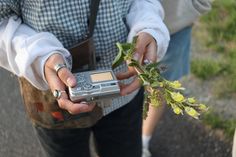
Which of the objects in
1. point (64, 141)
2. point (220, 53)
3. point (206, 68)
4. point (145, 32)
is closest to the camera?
point (145, 32)

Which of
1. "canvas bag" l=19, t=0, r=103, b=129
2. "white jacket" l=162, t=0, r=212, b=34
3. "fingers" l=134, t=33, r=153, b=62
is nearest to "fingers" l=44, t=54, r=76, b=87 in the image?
"canvas bag" l=19, t=0, r=103, b=129

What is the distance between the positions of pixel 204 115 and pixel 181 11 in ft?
2.99

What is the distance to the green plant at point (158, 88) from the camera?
45.5 inches

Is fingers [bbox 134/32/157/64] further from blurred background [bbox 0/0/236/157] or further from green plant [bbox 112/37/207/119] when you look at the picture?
blurred background [bbox 0/0/236/157]

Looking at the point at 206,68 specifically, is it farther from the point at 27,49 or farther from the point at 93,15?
the point at 27,49

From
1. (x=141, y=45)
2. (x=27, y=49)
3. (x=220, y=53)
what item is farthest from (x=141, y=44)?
(x=220, y=53)

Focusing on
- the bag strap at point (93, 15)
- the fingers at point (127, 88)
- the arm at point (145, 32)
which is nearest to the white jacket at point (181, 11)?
the arm at point (145, 32)

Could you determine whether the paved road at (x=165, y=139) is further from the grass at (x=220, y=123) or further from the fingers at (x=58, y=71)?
the fingers at (x=58, y=71)

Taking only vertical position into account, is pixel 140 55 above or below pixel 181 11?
above

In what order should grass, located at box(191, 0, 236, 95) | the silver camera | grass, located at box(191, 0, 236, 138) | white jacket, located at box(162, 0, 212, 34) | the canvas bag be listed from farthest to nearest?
grass, located at box(191, 0, 236, 95) → grass, located at box(191, 0, 236, 138) → white jacket, located at box(162, 0, 212, 34) → the canvas bag → the silver camera

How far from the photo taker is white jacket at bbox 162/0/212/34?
197 centimetres

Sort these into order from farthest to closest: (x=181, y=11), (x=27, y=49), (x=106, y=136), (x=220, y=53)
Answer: (x=220, y=53), (x=181, y=11), (x=106, y=136), (x=27, y=49)

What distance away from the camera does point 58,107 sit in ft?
5.04

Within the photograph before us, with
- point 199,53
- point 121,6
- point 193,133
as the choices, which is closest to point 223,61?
point 199,53
